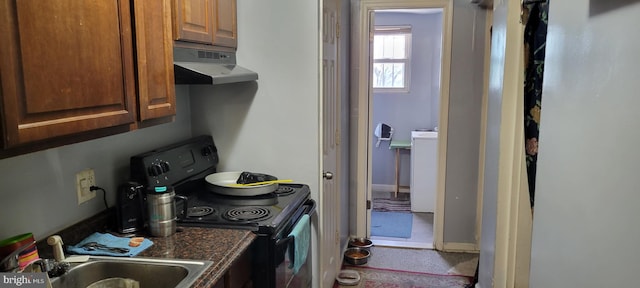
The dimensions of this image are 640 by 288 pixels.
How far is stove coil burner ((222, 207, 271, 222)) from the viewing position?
186 centimetres

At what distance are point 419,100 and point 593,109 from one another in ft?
16.2

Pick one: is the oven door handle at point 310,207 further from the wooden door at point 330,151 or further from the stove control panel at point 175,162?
the stove control panel at point 175,162

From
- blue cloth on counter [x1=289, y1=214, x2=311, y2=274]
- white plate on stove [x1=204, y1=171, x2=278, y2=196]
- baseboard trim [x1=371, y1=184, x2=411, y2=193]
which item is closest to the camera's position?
blue cloth on counter [x1=289, y1=214, x2=311, y2=274]

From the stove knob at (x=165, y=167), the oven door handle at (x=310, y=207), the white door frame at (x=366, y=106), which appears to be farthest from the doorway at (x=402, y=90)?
the stove knob at (x=165, y=167)

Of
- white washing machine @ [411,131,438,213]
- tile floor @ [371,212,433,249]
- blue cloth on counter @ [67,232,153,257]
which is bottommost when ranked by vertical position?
tile floor @ [371,212,433,249]

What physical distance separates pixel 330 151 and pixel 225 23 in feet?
3.63

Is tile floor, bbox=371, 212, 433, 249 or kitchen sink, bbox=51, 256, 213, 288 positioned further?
tile floor, bbox=371, 212, 433, 249

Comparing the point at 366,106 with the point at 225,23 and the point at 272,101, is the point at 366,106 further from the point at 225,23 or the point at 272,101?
the point at 225,23

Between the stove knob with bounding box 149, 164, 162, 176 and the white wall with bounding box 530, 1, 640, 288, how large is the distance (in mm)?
1434

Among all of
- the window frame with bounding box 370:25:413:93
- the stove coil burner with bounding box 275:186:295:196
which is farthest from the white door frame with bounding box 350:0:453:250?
the window frame with bounding box 370:25:413:93

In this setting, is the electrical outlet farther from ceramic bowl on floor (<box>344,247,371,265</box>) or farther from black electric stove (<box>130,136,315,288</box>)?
ceramic bowl on floor (<box>344,247,371,265</box>)

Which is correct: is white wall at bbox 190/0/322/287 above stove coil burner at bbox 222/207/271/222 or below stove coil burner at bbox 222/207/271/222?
above

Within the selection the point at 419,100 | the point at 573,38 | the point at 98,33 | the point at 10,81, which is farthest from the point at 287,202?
the point at 419,100

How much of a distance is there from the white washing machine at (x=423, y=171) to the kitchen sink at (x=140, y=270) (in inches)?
142
